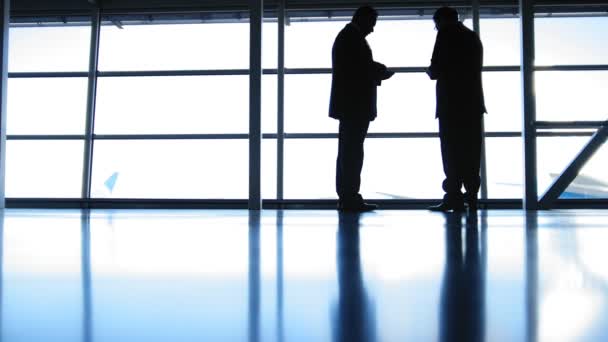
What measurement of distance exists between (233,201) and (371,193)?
1929 mm

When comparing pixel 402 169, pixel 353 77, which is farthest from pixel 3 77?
pixel 402 169

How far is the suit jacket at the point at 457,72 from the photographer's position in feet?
10.7

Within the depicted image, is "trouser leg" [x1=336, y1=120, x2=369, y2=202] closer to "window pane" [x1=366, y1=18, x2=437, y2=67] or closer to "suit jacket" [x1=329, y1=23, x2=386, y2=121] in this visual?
"suit jacket" [x1=329, y1=23, x2=386, y2=121]

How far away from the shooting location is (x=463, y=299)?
1.69 ft

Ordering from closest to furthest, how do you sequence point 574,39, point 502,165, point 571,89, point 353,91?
point 353,91 → point 571,89 → point 502,165 → point 574,39

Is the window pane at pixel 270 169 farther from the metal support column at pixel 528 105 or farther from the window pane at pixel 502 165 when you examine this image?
the metal support column at pixel 528 105

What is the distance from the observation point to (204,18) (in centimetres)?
731

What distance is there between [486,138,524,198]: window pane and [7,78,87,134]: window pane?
5426mm

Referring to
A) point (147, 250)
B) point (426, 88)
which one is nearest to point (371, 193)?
point (426, 88)

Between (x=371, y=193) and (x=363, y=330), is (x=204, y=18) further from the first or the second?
(x=363, y=330)

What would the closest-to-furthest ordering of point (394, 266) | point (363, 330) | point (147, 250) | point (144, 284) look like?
point (363, 330), point (144, 284), point (394, 266), point (147, 250)

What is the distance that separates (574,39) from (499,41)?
2.93 feet

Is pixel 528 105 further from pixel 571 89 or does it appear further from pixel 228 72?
pixel 228 72

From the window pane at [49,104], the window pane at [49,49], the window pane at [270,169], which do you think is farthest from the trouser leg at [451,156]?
the window pane at [49,49]
